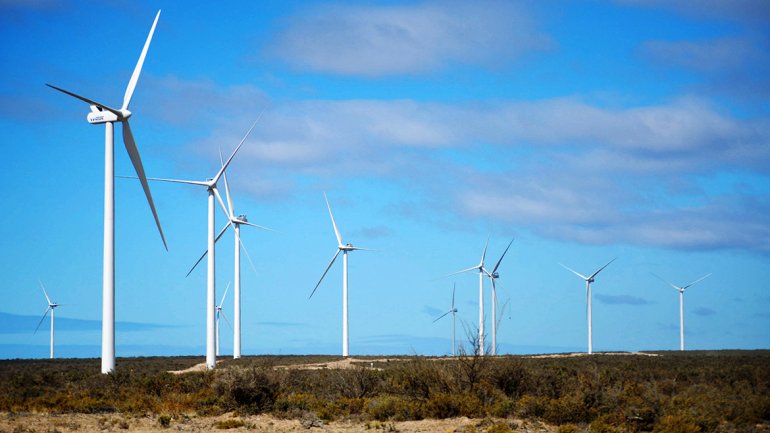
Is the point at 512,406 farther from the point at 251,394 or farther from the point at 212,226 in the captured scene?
the point at 212,226

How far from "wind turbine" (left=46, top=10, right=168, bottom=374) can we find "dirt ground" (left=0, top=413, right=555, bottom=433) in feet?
39.8

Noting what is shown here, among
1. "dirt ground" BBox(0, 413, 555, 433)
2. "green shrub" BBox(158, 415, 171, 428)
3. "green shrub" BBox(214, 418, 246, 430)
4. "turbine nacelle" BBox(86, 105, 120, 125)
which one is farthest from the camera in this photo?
"turbine nacelle" BBox(86, 105, 120, 125)

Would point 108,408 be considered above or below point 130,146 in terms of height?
below

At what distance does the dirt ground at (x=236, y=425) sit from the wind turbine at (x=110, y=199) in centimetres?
1214

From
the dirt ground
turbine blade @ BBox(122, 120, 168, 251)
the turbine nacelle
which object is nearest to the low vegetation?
the dirt ground

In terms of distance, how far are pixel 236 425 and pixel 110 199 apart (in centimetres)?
1837

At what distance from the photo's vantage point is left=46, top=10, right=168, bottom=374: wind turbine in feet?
142

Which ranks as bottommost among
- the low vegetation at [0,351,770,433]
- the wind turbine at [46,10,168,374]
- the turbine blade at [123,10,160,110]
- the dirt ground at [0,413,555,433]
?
the dirt ground at [0,413,555,433]

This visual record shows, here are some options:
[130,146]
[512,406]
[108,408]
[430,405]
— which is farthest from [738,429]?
[130,146]

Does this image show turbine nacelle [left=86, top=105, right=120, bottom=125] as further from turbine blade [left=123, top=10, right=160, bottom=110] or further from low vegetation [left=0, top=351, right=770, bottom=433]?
low vegetation [left=0, top=351, right=770, bottom=433]

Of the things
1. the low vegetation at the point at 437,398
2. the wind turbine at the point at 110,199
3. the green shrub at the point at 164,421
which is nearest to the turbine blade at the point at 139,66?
the wind turbine at the point at 110,199

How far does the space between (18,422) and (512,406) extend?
1628 cm

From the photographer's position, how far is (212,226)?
62875 mm

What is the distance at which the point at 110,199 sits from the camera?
43.8 metres
